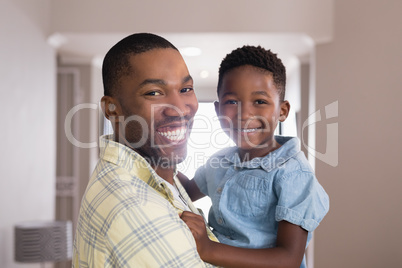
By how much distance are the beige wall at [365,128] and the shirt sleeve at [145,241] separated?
121 inches

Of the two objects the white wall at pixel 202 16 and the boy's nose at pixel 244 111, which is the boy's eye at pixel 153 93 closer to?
the boy's nose at pixel 244 111

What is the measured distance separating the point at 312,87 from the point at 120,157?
124 inches

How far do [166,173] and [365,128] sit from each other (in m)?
2.95

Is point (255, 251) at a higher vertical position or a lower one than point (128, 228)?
lower

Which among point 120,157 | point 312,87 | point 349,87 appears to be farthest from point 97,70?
point 120,157

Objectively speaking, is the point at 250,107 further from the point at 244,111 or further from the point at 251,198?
the point at 251,198

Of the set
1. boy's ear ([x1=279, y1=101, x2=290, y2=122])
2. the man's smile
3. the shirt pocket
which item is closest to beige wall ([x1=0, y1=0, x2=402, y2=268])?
boy's ear ([x1=279, y1=101, x2=290, y2=122])

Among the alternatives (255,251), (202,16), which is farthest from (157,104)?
(202,16)

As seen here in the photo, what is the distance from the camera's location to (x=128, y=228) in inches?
26.8

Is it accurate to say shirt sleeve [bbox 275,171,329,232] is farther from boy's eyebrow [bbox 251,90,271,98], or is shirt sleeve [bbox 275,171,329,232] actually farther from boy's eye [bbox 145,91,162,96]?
boy's eye [bbox 145,91,162,96]

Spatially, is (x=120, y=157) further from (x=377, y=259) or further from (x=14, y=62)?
(x=377, y=259)

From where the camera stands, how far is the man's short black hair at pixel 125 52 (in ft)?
2.62

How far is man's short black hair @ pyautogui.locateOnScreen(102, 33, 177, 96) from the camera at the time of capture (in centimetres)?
80

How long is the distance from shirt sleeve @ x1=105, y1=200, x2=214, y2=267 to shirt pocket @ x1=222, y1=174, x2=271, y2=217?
1.41 feet
